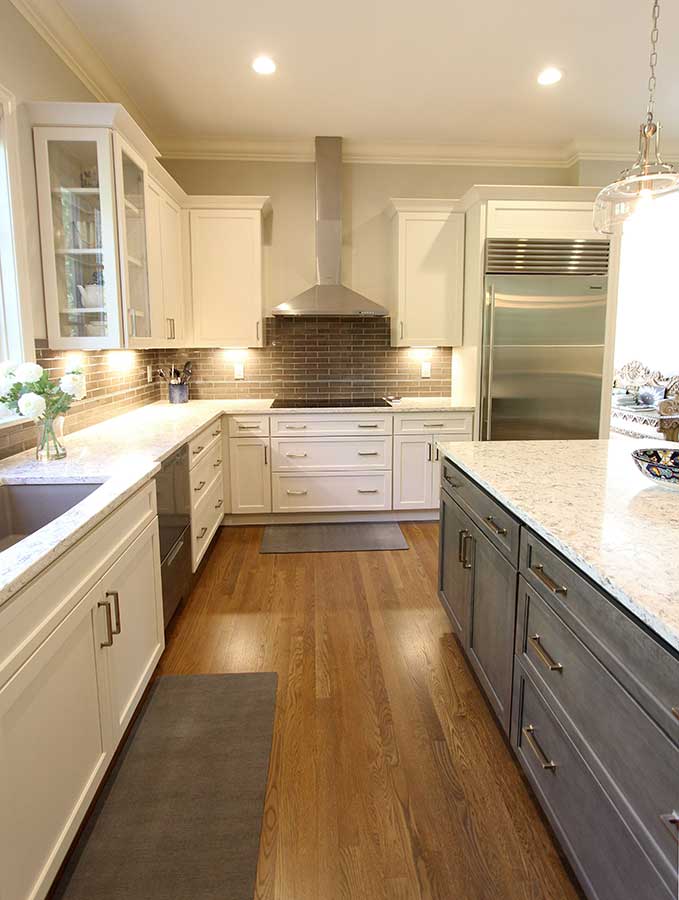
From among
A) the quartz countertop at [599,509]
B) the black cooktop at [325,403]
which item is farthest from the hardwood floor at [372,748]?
the black cooktop at [325,403]

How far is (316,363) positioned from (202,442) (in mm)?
1589

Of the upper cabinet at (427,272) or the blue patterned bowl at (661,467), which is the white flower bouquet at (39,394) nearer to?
the blue patterned bowl at (661,467)

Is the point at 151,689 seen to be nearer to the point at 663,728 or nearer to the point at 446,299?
the point at 663,728

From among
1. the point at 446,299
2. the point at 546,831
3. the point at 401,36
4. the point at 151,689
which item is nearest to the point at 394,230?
the point at 446,299

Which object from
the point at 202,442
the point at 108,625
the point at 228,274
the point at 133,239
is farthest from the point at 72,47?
the point at 108,625

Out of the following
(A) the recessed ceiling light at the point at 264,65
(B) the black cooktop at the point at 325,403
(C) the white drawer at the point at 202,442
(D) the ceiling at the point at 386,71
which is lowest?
(C) the white drawer at the point at 202,442

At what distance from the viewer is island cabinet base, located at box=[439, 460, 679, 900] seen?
3.18 ft

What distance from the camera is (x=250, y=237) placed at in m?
4.07

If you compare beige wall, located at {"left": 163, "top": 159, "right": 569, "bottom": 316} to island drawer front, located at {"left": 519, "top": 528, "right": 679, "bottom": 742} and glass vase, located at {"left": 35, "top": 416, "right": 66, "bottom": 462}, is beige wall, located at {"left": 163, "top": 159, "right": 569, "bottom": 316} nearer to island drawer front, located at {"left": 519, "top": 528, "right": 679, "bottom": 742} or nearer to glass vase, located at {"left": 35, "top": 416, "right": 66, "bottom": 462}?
glass vase, located at {"left": 35, "top": 416, "right": 66, "bottom": 462}

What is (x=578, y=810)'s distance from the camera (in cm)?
125

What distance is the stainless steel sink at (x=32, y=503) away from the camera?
186cm

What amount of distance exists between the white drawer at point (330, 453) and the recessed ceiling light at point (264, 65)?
7.35ft

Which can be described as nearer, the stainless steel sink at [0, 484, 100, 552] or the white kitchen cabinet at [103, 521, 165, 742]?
the white kitchen cabinet at [103, 521, 165, 742]

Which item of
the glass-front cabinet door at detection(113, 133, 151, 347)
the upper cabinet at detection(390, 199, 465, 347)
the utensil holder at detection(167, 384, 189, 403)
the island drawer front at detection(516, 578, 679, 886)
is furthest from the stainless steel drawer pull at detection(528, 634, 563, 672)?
the utensil holder at detection(167, 384, 189, 403)
